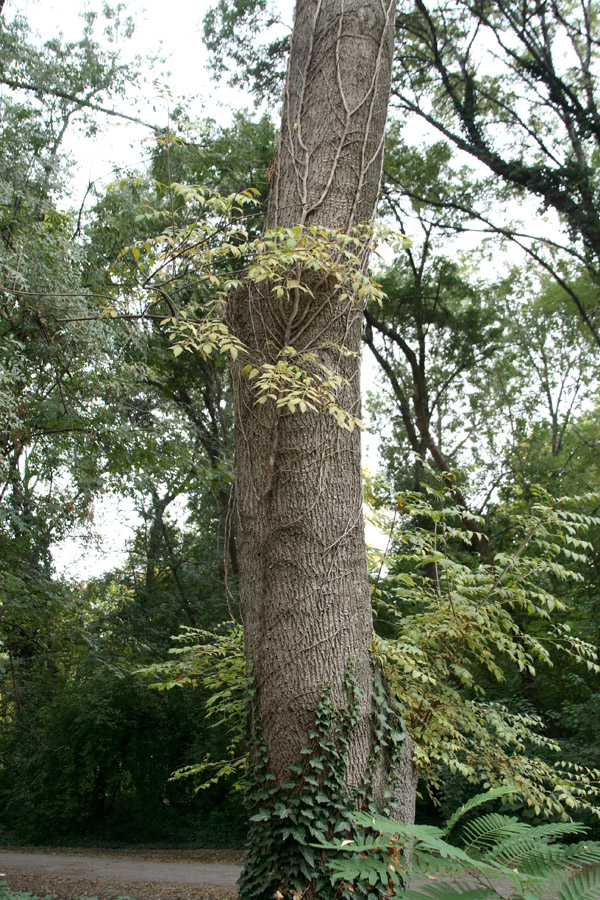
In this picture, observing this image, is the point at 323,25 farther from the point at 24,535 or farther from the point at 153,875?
the point at 153,875

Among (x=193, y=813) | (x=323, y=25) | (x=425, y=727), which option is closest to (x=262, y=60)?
Answer: (x=323, y=25)

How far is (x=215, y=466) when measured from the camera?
10281mm

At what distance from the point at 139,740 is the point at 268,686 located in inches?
444

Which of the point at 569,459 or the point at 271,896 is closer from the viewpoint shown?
the point at 271,896

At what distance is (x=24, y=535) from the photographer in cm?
838

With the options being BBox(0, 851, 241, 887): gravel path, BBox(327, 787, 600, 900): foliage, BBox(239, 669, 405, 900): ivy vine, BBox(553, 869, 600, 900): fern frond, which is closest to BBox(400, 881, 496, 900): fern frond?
BBox(327, 787, 600, 900): foliage

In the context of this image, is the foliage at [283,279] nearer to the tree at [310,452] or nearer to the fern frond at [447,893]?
the tree at [310,452]

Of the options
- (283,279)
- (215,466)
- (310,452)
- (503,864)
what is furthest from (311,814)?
(215,466)

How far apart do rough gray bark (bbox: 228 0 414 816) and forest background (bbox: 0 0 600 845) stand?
1.53ft

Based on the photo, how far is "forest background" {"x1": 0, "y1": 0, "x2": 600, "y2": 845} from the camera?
4148 mm

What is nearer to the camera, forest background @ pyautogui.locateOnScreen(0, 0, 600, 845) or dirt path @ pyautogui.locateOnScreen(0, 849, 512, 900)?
forest background @ pyautogui.locateOnScreen(0, 0, 600, 845)

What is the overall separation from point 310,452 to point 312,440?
0.06 meters

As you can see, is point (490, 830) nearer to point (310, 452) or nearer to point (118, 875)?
point (310, 452)

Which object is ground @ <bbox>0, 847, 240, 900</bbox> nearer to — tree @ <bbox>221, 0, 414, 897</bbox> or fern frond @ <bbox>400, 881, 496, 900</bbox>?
tree @ <bbox>221, 0, 414, 897</bbox>
